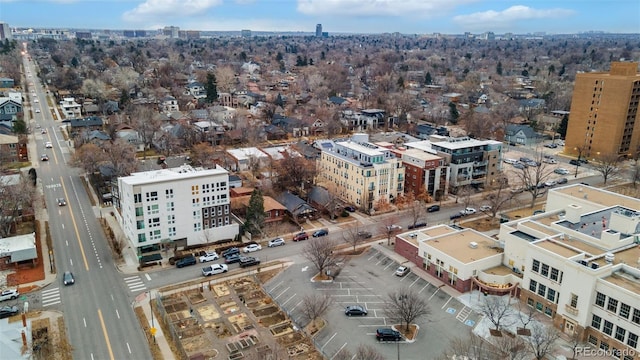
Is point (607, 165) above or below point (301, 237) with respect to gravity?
above

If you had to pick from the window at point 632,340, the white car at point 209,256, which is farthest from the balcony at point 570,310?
the white car at point 209,256

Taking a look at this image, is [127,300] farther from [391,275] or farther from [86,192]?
[86,192]

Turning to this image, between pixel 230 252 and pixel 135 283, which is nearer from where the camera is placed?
pixel 135 283

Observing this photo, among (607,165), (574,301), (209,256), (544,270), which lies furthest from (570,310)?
(607,165)

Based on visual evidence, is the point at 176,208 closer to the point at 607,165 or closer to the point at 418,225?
the point at 418,225

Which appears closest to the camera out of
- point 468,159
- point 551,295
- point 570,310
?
point 570,310

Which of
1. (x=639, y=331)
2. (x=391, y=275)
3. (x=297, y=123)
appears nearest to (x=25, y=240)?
(x=391, y=275)
